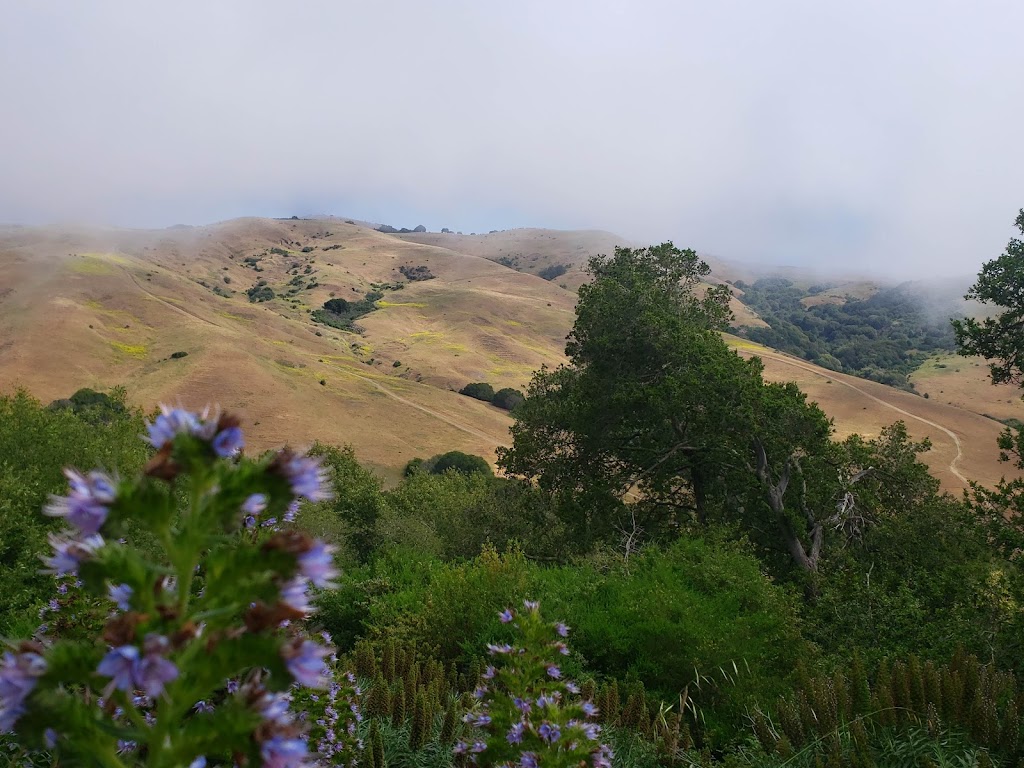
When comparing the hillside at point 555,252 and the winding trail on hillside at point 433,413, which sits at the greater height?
the hillside at point 555,252

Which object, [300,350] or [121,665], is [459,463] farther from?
[121,665]

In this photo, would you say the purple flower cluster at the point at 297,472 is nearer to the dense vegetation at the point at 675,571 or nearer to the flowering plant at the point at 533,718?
the dense vegetation at the point at 675,571

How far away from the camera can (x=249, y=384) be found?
169 ft

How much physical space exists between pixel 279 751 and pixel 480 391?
64938 millimetres

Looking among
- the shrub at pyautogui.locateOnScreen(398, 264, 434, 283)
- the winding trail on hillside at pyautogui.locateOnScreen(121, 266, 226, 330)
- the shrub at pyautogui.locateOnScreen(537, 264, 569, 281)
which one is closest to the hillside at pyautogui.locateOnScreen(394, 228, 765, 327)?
the shrub at pyautogui.locateOnScreen(537, 264, 569, 281)

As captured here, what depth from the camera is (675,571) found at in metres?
11.5

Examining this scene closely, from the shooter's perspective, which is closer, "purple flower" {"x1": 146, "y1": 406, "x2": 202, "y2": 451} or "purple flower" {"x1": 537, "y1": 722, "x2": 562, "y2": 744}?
"purple flower" {"x1": 146, "y1": 406, "x2": 202, "y2": 451}

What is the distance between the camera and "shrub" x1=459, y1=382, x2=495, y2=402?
65875 millimetres

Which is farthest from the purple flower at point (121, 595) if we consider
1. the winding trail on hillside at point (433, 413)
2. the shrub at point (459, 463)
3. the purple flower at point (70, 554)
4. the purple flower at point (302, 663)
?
the winding trail on hillside at point (433, 413)

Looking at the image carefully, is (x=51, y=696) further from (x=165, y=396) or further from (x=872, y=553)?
(x=165, y=396)

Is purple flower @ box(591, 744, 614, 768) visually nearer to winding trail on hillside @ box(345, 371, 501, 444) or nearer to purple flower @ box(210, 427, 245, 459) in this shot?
purple flower @ box(210, 427, 245, 459)

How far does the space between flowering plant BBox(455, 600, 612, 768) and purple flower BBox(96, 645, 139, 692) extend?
2.26m

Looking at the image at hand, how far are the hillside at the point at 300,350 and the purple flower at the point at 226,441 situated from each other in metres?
42.8

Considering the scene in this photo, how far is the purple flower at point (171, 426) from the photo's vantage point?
160 cm
